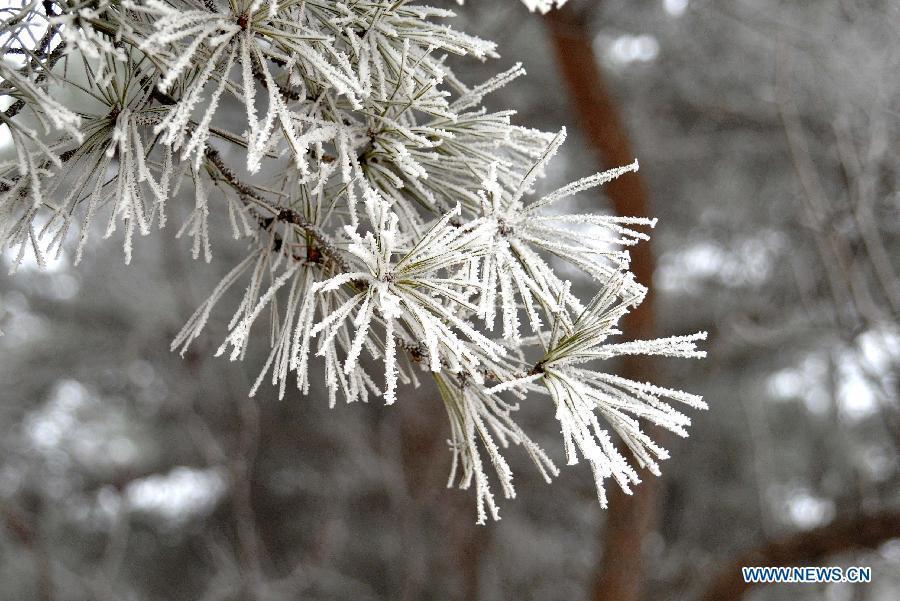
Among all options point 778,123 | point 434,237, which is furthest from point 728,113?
point 434,237

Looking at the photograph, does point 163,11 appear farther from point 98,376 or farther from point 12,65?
point 98,376

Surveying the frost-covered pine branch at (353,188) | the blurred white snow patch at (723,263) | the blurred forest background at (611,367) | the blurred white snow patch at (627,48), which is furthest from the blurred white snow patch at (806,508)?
the frost-covered pine branch at (353,188)

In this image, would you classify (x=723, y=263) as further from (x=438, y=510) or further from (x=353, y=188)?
(x=353, y=188)

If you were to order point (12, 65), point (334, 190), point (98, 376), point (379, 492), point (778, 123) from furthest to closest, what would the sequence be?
point (379, 492) < point (98, 376) < point (778, 123) < point (334, 190) < point (12, 65)

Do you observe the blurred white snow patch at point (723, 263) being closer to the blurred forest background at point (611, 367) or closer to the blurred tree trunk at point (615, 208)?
the blurred forest background at point (611, 367)

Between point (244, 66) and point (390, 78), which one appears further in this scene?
point (390, 78)
